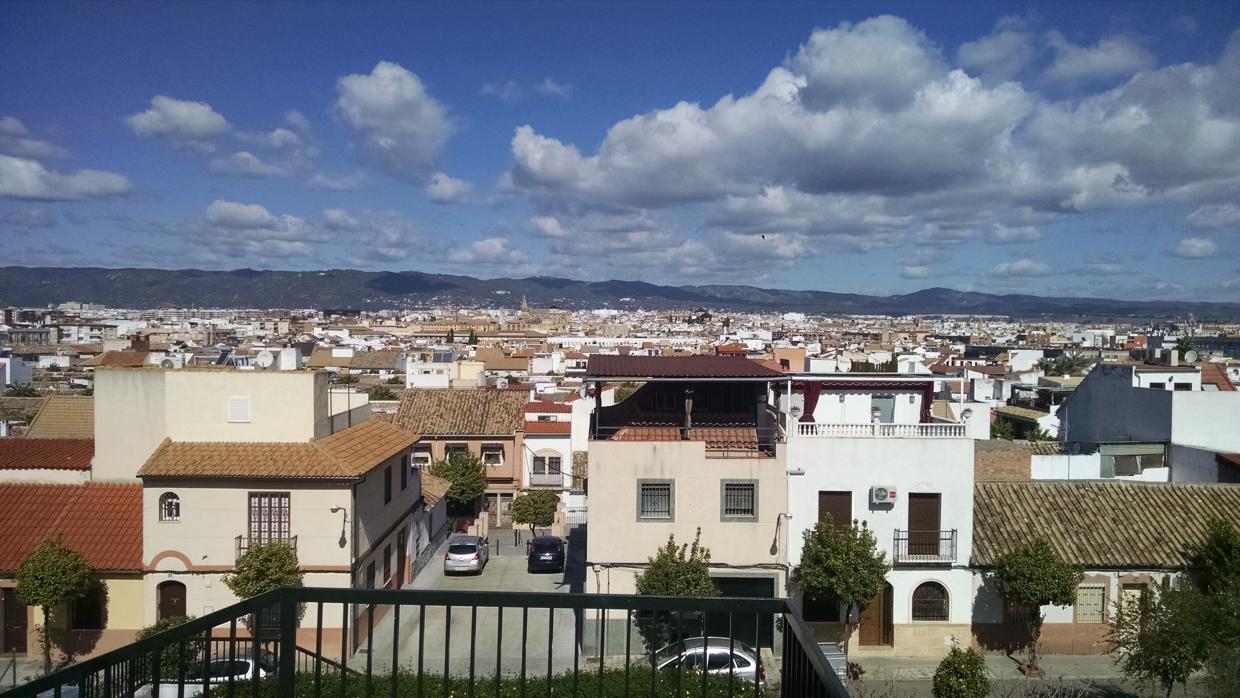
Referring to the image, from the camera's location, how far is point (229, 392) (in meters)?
15.8

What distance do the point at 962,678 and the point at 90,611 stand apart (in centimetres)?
1497

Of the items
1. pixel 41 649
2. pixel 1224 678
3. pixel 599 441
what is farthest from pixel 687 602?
pixel 41 649

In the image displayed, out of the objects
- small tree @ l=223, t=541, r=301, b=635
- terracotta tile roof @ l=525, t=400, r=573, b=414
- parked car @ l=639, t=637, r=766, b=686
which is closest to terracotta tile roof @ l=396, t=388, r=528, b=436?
terracotta tile roof @ l=525, t=400, r=573, b=414

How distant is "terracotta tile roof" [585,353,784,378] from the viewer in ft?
53.6

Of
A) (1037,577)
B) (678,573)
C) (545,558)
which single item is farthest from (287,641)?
(545,558)

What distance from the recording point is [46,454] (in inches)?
698

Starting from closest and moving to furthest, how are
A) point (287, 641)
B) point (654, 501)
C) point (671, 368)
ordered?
point (287, 641) < point (654, 501) < point (671, 368)

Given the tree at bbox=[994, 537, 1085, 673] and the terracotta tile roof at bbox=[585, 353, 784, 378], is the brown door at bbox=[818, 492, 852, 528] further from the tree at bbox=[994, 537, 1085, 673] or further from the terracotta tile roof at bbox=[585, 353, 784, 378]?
the tree at bbox=[994, 537, 1085, 673]

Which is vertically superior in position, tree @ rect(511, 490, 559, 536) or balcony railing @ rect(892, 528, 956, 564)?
balcony railing @ rect(892, 528, 956, 564)

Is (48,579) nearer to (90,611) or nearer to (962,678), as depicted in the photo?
(90,611)

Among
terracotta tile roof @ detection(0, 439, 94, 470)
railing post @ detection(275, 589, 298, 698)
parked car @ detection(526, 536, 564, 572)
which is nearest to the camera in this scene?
railing post @ detection(275, 589, 298, 698)

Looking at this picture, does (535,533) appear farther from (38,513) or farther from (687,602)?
(687,602)

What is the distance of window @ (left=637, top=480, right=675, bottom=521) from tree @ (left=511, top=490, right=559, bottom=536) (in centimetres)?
1072

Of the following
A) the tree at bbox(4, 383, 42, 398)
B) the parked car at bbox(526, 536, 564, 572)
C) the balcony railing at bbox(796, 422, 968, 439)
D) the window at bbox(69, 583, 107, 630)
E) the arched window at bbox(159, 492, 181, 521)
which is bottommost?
the parked car at bbox(526, 536, 564, 572)
